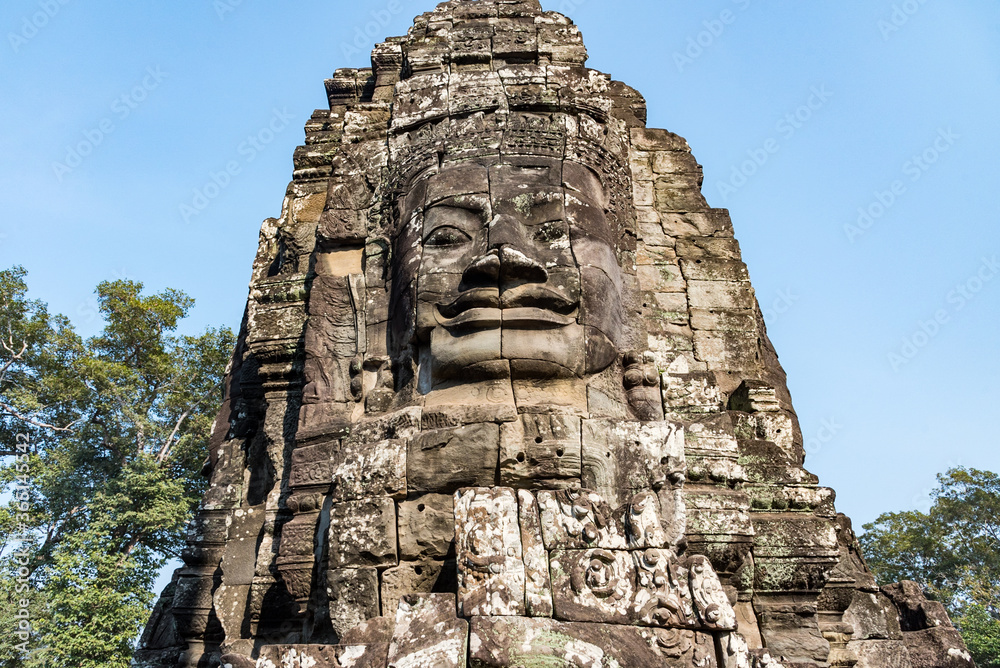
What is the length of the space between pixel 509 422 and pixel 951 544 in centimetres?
2084

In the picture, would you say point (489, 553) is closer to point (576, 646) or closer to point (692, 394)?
point (576, 646)

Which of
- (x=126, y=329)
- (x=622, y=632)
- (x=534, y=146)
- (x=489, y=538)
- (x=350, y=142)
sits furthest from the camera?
(x=126, y=329)

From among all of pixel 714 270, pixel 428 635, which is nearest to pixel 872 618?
pixel 714 270

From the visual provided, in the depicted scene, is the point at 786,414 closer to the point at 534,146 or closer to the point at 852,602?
the point at 852,602

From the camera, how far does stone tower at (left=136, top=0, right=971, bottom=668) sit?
3.43 m

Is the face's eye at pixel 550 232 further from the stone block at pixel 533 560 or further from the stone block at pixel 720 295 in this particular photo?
the stone block at pixel 533 560

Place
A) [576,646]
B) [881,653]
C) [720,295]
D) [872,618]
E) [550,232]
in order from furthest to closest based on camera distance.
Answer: [720,295] → [872,618] → [881,653] → [550,232] → [576,646]

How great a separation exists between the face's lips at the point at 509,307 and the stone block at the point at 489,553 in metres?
1.15

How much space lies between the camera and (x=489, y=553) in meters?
3.49

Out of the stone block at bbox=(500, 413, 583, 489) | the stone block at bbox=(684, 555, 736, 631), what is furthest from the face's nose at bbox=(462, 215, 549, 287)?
the stone block at bbox=(684, 555, 736, 631)

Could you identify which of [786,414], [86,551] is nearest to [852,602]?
[786,414]

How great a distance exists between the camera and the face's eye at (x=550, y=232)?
16.4ft

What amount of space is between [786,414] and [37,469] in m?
15.1

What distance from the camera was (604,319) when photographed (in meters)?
4.89
